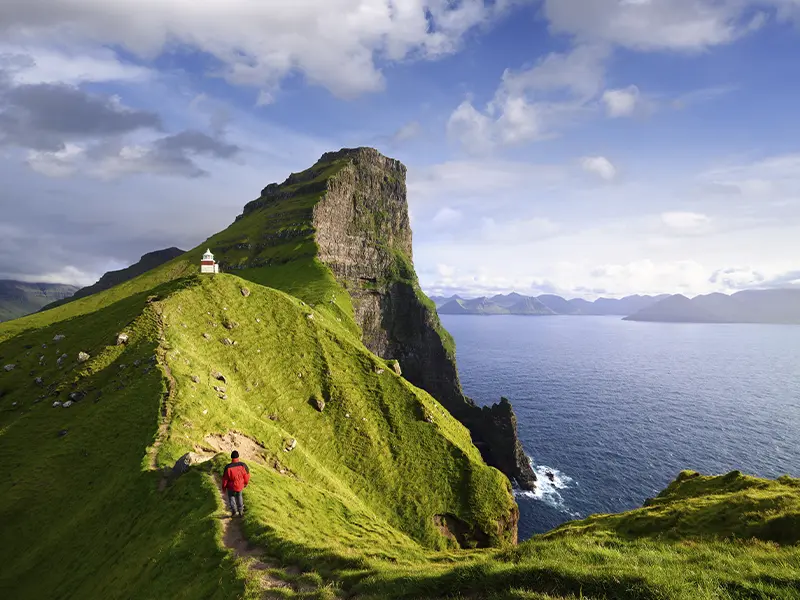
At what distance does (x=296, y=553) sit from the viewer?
1819cm

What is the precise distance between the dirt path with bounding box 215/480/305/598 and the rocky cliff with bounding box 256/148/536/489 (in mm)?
102441

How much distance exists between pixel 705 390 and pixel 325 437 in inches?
8376

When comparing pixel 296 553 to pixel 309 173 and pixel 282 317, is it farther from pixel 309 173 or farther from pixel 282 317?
pixel 309 173

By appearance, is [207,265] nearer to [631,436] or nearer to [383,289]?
[383,289]

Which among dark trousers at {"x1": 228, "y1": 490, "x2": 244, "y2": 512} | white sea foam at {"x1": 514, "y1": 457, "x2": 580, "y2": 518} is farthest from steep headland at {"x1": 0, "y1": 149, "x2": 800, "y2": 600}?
white sea foam at {"x1": 514, "y1": 457, "x2": 580, "y2": 518}

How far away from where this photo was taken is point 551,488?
97.3 m

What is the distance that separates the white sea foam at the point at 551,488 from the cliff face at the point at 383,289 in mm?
15780

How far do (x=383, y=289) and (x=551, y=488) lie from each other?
94.7m

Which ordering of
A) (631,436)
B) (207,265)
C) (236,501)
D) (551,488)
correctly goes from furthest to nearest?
(631,436), (551,488), (207,265), (236,501)

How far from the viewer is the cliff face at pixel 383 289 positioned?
5428 inches

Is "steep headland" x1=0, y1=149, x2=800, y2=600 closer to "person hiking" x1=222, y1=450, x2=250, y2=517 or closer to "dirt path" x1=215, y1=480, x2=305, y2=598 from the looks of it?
"dirt path" x1=215, y1=480, x2=305, y2=598

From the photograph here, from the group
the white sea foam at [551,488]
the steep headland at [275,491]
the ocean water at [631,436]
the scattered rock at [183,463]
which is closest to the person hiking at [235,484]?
the steep headland at [275,491]

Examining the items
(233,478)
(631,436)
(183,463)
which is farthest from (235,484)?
(631,436)

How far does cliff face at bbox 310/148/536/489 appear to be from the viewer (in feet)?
452
